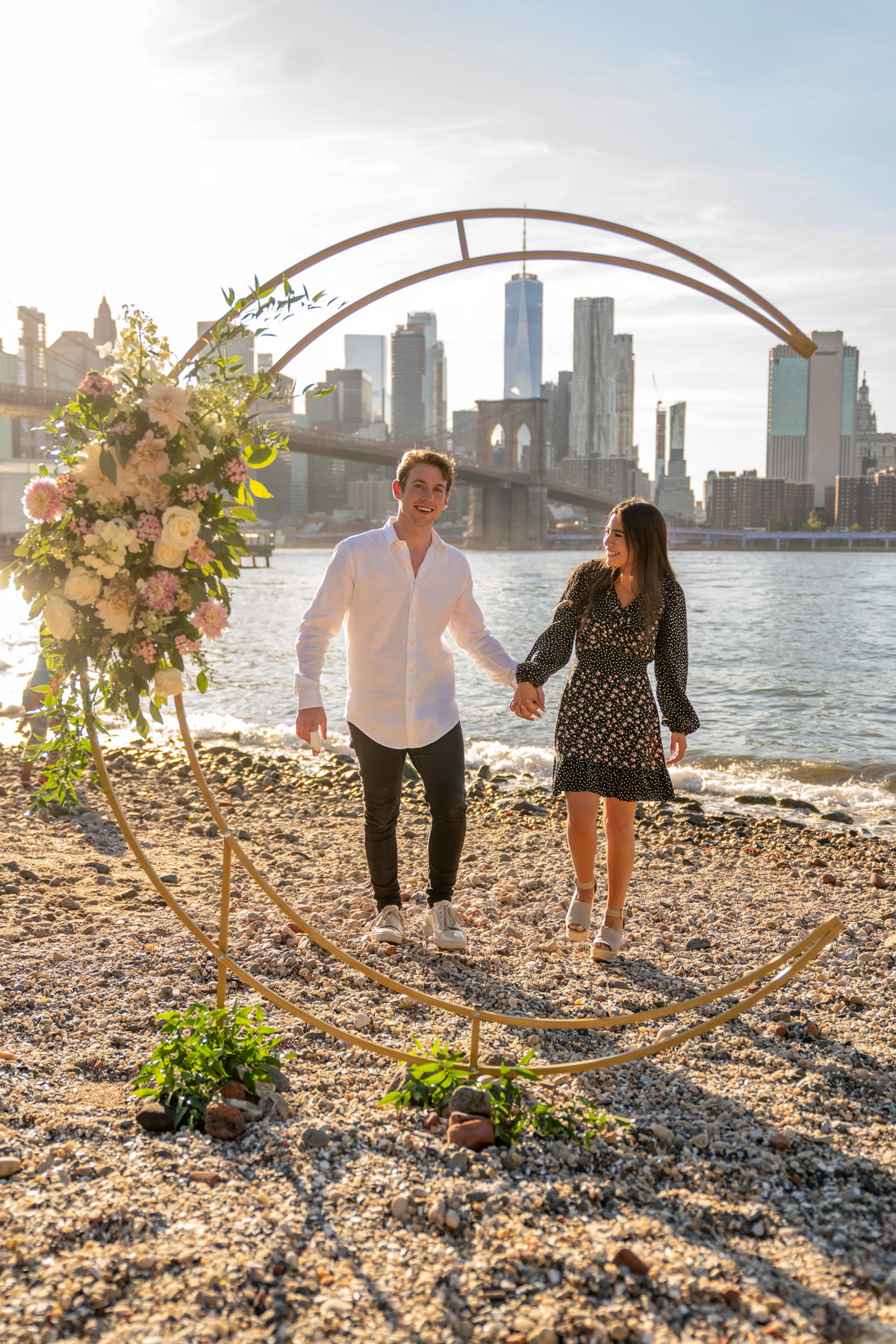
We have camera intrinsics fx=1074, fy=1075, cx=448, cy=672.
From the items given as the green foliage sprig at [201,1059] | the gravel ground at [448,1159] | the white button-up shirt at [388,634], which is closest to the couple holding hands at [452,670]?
the white button-up shirt at [388,634]

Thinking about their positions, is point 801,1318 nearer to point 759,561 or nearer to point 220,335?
point 220,335

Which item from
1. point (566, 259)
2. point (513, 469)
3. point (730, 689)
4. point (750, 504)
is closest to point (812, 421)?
point (750, 504)

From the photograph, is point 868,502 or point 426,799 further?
point 868,502

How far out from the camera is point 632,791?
344cm

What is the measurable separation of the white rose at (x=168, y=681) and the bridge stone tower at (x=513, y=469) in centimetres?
4197

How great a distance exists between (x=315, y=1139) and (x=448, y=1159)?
11.1 inches

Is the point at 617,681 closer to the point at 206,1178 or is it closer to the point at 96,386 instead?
the point at 96,386

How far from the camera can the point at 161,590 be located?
8.36 ft

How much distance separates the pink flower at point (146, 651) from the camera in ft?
8.51

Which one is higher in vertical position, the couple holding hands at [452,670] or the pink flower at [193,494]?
the pink flower at [193,494]

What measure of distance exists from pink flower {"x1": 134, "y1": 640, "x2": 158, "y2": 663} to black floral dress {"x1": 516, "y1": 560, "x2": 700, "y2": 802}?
128 cm

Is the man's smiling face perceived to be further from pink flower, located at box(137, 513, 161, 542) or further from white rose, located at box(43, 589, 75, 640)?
white rose, located at box(43, 589, 75, 640)

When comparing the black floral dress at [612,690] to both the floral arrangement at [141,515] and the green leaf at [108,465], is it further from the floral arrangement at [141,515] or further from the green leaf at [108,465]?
the green leaf at [108,465]

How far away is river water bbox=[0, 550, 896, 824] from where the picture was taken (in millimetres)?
8828
